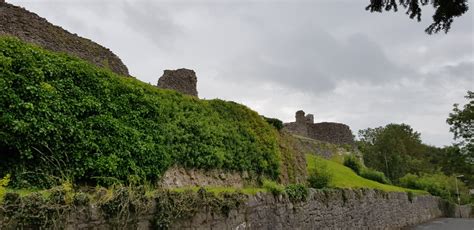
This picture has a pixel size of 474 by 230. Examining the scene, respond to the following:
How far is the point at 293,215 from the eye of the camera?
10.9m

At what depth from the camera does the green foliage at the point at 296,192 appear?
11016 mm

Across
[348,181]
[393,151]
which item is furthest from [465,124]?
[348,181]

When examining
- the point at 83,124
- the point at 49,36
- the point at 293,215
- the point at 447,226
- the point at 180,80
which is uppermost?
the point at 180,80

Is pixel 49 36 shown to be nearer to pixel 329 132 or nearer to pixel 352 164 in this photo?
pixel 352 164

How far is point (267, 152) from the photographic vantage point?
15219 millimetres

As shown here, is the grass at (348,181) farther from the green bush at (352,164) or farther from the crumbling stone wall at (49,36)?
the crumbling stone wall at (49,36)

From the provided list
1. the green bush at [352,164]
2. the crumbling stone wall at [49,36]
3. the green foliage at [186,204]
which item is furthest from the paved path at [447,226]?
the crumbling stone wall at [49,36]

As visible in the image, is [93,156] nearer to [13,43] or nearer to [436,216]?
[13,43]

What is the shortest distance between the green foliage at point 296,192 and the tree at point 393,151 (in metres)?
32.9

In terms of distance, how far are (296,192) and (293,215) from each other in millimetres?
701

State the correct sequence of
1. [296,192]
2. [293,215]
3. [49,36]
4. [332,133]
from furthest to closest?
[332,133] → [49,36] → [296,192] → [293,215]

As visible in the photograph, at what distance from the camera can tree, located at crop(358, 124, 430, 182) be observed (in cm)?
4484

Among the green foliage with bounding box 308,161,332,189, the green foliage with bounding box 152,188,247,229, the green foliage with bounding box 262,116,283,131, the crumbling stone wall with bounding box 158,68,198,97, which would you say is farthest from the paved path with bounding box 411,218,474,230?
the green foliage with bounding box 152,188,247,229

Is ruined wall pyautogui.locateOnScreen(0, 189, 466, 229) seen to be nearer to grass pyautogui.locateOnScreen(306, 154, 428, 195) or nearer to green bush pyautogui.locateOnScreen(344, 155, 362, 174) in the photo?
grass pyautogui.locateOnScreen(306, 154, 428, 195)
